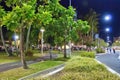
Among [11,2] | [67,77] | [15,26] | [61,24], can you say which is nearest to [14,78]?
[15,26]

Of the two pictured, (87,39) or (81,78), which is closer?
(81,78)

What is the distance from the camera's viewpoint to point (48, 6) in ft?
112

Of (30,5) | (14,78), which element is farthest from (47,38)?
(14,78)

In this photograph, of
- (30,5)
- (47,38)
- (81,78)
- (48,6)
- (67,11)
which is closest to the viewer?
(81,78)

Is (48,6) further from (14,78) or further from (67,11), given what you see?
(67,11)

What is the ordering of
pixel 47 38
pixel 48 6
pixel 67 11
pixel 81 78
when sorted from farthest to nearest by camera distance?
pixel 47 38
pixel 67 11
pixel 48 6
pixel 81 78

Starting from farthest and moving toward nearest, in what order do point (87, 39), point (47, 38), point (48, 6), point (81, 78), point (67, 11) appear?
point (87, 39) → point (47, 38) → point (67, 11) → point (48, 6) → point (81, 78)

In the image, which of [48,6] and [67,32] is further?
[67,32]

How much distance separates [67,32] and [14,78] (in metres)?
29.7

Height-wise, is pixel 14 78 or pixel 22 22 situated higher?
pixel 22 22

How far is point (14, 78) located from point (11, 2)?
9.50 meters

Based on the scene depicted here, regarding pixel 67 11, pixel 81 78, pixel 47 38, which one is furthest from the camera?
pixel 47 38

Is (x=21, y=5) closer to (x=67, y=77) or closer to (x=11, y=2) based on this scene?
(x=11, y=2)

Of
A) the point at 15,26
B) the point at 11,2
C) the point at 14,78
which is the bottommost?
the point at 14,78
